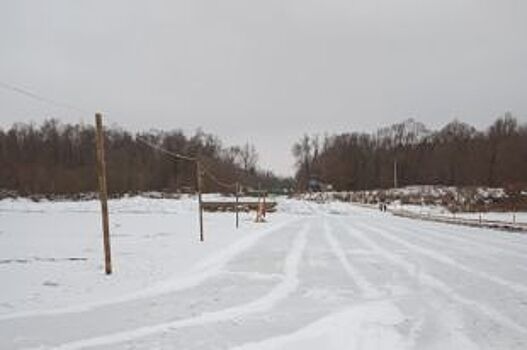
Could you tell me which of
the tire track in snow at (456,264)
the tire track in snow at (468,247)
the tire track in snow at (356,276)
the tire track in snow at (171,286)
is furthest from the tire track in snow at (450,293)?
the tire track in snow at (171,286)

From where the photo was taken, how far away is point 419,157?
117m

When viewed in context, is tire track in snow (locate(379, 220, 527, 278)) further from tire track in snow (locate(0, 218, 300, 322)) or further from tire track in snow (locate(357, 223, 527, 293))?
tire track in snow (locate(0, 218, 300, 322))

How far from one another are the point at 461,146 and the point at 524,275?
10376 centimetres

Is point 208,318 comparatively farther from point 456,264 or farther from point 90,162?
point 90,162

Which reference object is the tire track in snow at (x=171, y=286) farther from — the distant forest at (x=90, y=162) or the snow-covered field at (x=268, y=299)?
the distant forest at (x=90, y=162)

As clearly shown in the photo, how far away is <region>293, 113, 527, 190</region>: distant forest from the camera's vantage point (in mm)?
96938

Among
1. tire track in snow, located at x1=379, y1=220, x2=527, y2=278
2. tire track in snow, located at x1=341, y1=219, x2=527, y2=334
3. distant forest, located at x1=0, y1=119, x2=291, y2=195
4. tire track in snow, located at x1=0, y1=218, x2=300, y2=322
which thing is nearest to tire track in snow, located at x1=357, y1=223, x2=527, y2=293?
tire track in snow, located at x1=379, y1=220, x2=527, y2=278

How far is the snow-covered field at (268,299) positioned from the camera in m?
7.25

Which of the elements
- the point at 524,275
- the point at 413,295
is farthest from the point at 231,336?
the point at 524,275

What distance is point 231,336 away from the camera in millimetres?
7383

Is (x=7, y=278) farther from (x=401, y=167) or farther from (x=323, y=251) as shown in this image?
(x=401, y=167)

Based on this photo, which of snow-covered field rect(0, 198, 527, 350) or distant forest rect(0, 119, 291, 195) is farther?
distant forest rect(0, 119, 291, 195)

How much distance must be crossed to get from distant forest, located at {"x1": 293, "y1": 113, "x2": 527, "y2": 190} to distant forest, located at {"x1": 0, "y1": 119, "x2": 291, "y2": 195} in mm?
19914

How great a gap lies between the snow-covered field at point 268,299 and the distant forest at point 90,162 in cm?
7773
